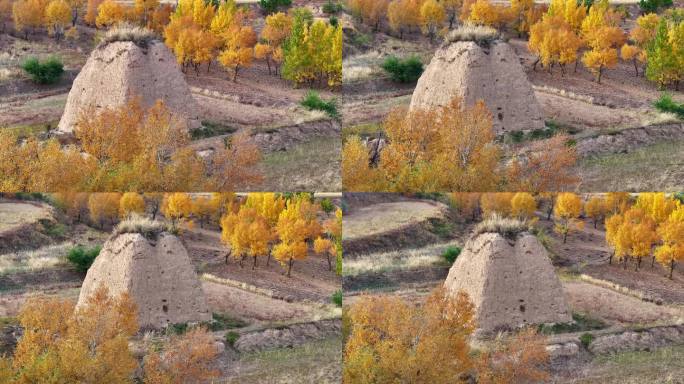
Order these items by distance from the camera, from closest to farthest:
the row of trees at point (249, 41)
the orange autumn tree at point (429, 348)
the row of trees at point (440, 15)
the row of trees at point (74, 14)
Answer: the orange autumn tree at point (429, 348) < the row of trees at point (440, 15) < the row of trees at point (249, 41) < the row of trees at point (74, 14)

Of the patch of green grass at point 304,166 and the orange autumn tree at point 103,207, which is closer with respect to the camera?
the orange autumn tree at point 103,207

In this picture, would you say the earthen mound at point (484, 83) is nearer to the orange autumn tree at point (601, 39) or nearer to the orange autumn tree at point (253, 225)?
the orange autumn tree at point (601, 39)

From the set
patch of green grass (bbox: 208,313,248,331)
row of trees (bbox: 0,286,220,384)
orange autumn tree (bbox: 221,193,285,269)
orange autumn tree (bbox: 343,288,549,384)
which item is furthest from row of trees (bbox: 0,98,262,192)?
orange autumn tree (bbox: 343,288,549,384)

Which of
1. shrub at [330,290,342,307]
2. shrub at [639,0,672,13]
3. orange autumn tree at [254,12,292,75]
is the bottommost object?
shrub at [330,290,342,307]

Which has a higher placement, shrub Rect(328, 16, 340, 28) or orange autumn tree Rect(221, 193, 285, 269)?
shrub Rect(328, 16, 340, 28)

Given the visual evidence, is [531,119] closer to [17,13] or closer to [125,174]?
[125,174]

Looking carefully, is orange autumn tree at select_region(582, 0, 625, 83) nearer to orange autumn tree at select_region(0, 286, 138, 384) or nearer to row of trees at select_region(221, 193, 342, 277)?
row of trees at select_region(221, 193, 342, 277)

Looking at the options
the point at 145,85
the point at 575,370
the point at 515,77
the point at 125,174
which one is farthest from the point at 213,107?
the point at 575,370

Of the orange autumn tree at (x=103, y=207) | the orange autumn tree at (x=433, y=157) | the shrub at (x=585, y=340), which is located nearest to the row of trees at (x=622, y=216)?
the orange autumn tree at (x=433, y=157)
